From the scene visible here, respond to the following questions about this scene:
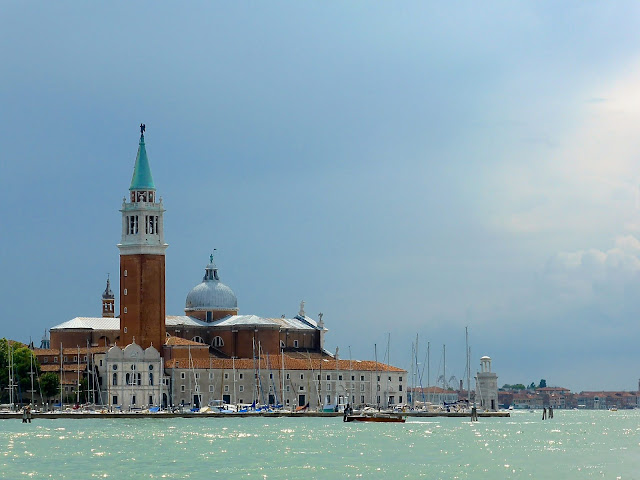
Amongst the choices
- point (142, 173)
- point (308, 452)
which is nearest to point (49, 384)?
point (142, 173)

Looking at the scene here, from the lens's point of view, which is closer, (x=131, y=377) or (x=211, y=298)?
(x=131, y=377)

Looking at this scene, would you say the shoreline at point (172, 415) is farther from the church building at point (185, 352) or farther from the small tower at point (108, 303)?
the small tower at point (108, 303)

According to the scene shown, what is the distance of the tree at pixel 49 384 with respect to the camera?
3976 inches

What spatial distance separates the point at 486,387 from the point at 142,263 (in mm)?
27966

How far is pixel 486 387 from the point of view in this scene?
110 metres

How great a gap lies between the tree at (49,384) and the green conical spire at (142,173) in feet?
46.5

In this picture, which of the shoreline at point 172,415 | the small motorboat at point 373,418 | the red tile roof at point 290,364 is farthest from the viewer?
the red tile roof at point 290,364

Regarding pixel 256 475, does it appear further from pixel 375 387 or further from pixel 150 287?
pixel 375 387

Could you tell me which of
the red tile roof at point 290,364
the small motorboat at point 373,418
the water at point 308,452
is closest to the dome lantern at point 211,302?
the red tile roof at point 290,364

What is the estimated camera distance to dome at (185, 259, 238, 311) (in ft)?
380

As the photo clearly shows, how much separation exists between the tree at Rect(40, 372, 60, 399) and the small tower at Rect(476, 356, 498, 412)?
3093 centimetres

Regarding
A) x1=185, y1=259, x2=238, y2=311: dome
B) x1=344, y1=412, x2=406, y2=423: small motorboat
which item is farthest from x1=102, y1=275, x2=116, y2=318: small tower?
x1=344, y1=412, x2=406, y2=423: small motorboat

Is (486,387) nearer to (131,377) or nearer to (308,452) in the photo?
(131,377)

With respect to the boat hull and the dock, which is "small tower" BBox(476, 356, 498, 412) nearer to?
the dock
